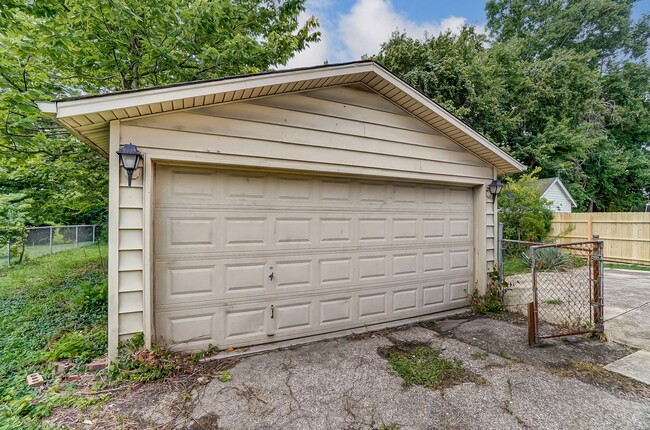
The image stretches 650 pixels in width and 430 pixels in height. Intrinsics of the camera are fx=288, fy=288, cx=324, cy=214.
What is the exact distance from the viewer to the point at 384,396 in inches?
102

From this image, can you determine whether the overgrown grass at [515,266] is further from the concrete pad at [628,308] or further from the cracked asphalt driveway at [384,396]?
the cracked asphalt driveway at [384,396]

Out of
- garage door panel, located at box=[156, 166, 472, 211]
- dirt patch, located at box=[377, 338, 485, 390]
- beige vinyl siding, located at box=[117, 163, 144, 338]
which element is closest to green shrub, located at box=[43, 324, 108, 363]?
beige vinyl siding, located at box=[117, 163, 144, 338]

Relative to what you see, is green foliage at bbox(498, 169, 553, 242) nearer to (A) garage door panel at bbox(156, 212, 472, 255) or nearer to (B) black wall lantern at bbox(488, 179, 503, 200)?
(B) black wall lantern at bbox(488, 179, 503, 200)

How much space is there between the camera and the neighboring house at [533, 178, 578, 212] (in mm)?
13977

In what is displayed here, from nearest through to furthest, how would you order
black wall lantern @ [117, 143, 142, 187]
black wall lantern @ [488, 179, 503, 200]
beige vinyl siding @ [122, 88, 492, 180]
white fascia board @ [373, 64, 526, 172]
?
black wall lantern @ [117, 143, 142, 187]
beige vinyl siding @ [122, 88, 492, 180]
white fascia board @ [373, 64, 526, 172]
black wall lantern @ [488, 179, 503, 200]

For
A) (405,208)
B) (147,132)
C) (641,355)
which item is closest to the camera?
(147,132)

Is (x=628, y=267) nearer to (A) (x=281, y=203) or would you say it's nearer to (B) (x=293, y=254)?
(B) (x=293, y=254)

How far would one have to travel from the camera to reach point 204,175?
3336 millimetres

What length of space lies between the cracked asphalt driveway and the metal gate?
1.21ft

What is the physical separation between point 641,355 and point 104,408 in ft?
18.2

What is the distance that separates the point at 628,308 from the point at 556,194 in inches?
478

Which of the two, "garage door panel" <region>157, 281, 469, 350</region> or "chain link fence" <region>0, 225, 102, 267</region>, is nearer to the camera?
"garage door panel" <region>157, 281, 469, 350</region>

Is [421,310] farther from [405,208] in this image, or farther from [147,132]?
[147,132]

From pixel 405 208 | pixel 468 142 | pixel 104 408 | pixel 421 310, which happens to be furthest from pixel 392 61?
pixel 104 408
